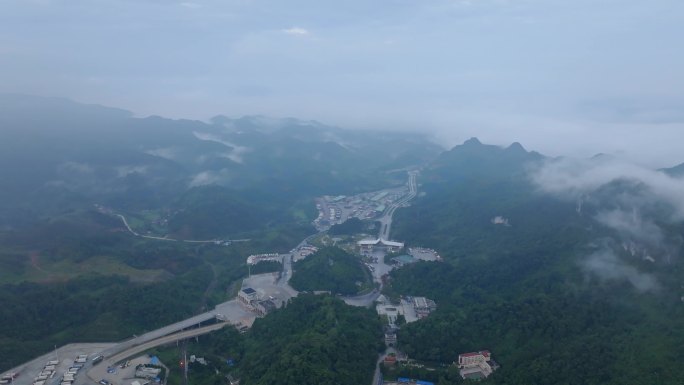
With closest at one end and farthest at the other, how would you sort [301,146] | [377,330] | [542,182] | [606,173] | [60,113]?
[377,330] < [606,173] < [542,182] < [301,146] < [60,113]

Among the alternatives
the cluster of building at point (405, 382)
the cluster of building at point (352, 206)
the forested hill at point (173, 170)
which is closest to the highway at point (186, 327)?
the cluster of building at point (405, 382)

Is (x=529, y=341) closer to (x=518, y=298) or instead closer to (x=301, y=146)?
(x=518, y=298)

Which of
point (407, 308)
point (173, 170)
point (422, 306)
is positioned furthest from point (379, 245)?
point (173, 170)

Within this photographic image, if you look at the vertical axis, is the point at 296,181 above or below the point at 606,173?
below

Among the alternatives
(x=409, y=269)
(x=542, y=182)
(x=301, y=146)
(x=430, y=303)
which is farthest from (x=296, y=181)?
(x=430, y=303)

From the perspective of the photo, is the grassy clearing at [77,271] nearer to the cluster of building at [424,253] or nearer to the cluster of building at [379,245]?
the cluster of building at [379,245]

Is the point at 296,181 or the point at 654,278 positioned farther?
the point at 296,181
